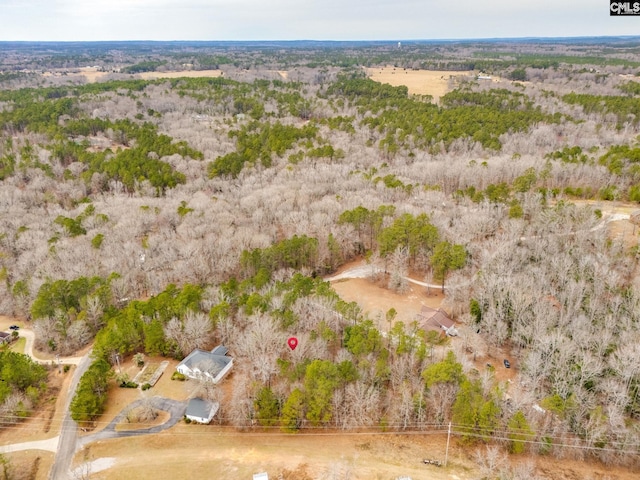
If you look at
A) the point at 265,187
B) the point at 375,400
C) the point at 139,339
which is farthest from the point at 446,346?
the point at 265,187

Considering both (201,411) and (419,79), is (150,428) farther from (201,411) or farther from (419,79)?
(419,79)

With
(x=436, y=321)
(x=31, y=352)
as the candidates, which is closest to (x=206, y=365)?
(x=31, y=352)

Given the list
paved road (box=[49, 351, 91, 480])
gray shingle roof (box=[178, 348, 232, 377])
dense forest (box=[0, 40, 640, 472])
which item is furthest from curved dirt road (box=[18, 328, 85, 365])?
gray shingle roof (box=[178, 348, 232, 377])

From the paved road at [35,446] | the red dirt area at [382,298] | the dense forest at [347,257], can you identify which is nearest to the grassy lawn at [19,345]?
the dense forest at [347,257]

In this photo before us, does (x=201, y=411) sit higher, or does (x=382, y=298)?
(x=382, y=298)

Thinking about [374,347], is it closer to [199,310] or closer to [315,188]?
[199,310]

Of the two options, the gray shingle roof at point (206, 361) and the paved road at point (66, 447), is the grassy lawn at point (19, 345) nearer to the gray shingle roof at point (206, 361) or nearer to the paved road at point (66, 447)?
the paved road at point (66, 447)
